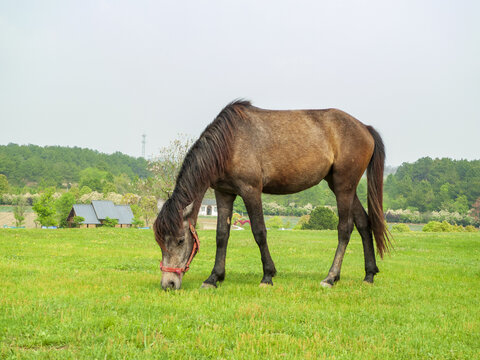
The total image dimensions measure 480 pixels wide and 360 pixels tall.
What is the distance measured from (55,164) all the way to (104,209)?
88923 millimetres

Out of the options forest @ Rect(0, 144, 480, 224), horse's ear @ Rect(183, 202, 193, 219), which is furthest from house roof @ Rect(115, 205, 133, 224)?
horse's ear @ Rect(183, 202, 193, 219)

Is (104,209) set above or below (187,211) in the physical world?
below

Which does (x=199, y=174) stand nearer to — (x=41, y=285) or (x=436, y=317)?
(x=41, y=285)

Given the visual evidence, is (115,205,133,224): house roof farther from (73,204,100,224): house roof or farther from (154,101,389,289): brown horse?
(154,101,389,289): brown horse

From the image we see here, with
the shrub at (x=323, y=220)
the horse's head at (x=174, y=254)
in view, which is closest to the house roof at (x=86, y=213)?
the shrub at (x=323, y=220)

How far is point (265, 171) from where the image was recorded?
7.36 meters

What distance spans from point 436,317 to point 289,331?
6.80ft

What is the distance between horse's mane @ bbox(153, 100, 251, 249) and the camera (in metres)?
6.39

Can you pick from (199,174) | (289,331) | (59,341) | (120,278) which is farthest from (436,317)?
(120,278)

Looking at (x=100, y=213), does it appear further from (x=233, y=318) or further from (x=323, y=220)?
(x=233, y=318)

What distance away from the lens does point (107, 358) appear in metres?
3.52

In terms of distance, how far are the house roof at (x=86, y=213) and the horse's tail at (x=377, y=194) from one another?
1998 inches

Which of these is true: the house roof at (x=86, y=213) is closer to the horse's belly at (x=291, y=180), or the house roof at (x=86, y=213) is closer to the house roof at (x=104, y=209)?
the house roof at (x=104, y=209)

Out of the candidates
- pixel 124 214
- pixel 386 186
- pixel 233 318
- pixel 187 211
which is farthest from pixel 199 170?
pixel 386 186
